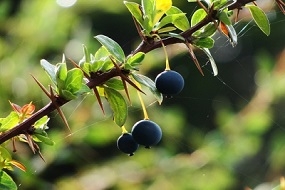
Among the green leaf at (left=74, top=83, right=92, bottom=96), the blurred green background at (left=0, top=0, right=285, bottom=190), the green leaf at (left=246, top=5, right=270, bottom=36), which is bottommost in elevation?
the blurred green background at (left=0, top=0, right=285, bottom=190)

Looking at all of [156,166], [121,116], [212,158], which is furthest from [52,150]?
[121,116]

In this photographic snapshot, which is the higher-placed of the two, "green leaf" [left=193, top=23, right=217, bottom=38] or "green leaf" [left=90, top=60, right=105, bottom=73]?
"green leaf" [left=90, top=60, right=105, bottom=73]

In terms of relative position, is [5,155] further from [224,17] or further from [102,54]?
[224,17]

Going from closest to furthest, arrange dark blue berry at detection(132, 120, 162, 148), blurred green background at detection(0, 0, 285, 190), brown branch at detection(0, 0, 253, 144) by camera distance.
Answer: brown branch at detection(0, 0, 253, 144) < dark blue berry at detection(132, 120, 162, 148) < blurred green background at detection(0, 0, 285, 190)

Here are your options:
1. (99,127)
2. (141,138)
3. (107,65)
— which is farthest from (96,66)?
(99,127)

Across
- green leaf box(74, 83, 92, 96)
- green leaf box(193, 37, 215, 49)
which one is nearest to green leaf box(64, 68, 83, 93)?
green leaf box(74, 83, 92, 96)

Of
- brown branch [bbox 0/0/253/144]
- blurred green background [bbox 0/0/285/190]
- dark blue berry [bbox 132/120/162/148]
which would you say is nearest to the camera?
brown branch [bbox 0/0/253/144]

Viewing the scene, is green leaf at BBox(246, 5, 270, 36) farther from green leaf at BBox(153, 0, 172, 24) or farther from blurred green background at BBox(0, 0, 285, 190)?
blurred green background at BBox(0, 0, 285, 190)
